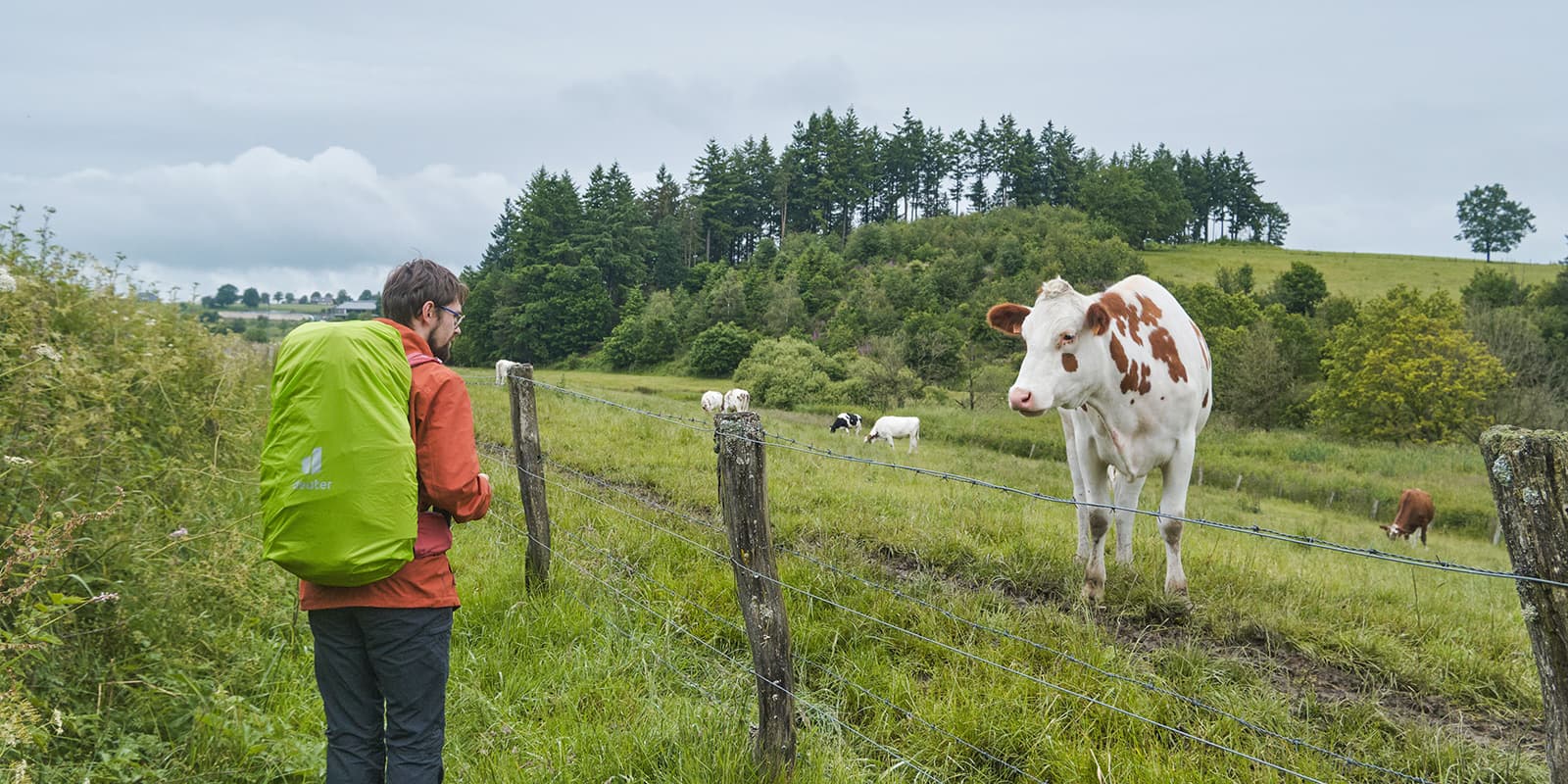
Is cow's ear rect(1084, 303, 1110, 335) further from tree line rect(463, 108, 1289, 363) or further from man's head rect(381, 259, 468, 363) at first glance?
tree line rect(463, 108, 1289, 363)

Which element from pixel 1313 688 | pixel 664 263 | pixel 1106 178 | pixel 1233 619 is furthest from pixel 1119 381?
pixel 1106 178

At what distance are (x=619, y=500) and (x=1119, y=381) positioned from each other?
4.95 metres

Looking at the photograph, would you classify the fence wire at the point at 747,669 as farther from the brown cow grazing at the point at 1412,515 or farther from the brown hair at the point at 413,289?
the brown cow grazing at the point at 1412,515

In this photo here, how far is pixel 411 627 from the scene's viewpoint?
260 cm

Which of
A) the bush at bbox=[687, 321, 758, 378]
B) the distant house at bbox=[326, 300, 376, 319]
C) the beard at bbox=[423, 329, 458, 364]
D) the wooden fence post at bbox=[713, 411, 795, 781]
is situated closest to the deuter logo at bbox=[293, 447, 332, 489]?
the beard at bbox=[423, 329, 458, 364]

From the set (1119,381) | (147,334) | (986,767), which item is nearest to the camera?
(986,767)

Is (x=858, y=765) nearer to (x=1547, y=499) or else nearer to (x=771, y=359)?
(x=1547, y=499)

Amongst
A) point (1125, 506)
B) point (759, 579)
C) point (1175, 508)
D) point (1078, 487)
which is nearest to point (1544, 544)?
point (759, 579)

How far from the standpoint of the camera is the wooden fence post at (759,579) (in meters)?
3.10

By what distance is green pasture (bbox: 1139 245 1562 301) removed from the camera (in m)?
63.4

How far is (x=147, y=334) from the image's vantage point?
19.0ft

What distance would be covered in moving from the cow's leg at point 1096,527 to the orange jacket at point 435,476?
12.3 feet

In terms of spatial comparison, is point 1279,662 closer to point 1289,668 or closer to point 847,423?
point 1289,668

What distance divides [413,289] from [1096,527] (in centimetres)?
437
